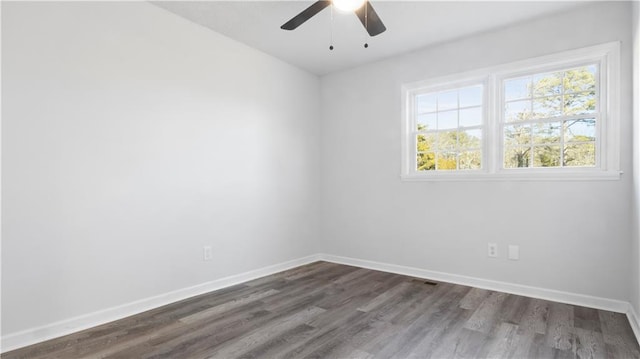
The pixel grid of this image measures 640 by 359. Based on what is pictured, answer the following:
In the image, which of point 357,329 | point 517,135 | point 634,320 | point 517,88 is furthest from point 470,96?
point 357,329

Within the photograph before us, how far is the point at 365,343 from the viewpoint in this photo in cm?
218

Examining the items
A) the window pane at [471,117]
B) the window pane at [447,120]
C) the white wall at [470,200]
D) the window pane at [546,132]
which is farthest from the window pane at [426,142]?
the window pane at [546,132]

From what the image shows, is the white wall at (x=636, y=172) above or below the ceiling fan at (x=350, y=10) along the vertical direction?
below

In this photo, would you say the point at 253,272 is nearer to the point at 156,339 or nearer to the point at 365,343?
the point at 156,339

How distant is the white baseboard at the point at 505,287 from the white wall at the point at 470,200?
5cm

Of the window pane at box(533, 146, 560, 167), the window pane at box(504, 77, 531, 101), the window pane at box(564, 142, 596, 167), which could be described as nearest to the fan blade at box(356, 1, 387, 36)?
the window pane at box(504, 77, 531, 101)

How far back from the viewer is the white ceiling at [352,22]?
281cm

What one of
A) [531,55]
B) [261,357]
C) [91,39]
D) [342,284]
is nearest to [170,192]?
[91,39]

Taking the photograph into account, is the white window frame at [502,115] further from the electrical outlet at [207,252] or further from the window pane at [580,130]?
the electrical outlet at [207,252]

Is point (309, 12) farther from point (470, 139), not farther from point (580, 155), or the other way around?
point (580, 155)

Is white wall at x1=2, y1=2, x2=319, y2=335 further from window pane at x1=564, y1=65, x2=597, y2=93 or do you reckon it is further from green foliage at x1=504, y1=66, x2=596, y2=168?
window pane at x1=564, y1=65, x2=597, y2=93

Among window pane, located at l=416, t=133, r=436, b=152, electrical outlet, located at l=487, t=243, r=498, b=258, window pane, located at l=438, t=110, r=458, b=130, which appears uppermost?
window pane, located at l=438, t=110, r=458, b=130

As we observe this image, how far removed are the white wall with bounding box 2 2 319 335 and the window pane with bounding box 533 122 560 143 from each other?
2790 millimetres

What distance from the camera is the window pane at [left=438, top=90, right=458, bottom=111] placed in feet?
11.9
